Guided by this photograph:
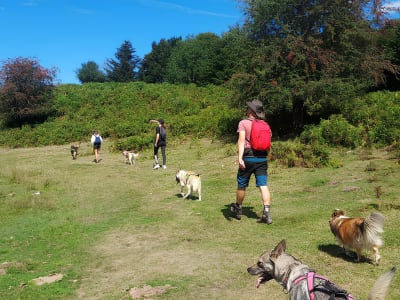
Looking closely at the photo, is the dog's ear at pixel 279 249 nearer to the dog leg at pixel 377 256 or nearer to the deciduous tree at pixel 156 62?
the dog leg at pixel 377 256

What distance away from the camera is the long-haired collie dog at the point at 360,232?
4.93 metres

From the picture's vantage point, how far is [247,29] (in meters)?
18.5

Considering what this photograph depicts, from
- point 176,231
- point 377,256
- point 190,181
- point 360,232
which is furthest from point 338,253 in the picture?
point 190,181

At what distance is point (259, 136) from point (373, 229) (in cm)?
274

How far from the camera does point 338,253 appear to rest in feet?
19.5

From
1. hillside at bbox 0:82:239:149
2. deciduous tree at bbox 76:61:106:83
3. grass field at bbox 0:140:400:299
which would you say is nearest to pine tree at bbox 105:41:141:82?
deciduous tree at bbox 76:61:106:83

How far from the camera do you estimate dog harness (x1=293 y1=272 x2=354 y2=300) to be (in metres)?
3.02

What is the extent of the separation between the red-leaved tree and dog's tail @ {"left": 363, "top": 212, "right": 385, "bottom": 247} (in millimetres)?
29550

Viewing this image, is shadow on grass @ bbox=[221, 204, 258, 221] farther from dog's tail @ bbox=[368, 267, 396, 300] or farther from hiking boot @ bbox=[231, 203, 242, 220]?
dog's tail @ bbox=[368, 267, 396, 300]

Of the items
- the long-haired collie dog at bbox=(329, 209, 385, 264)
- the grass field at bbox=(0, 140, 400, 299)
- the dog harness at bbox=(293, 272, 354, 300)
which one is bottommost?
the grass field at bbox=(0, 140, 400, 299)

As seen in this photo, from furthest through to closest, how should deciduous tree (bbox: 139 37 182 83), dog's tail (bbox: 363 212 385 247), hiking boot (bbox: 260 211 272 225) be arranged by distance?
deciduous tree (bbox: 139 37 182 83)
hiking boot (bbox: 260 211 272 225)
dog's tail (bbox: 363 212 385 247)

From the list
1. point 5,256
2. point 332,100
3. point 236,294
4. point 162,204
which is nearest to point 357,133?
point 332,100

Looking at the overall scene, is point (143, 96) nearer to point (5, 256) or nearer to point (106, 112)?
point (106, 112)

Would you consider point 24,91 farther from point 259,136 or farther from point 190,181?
point 259,136
